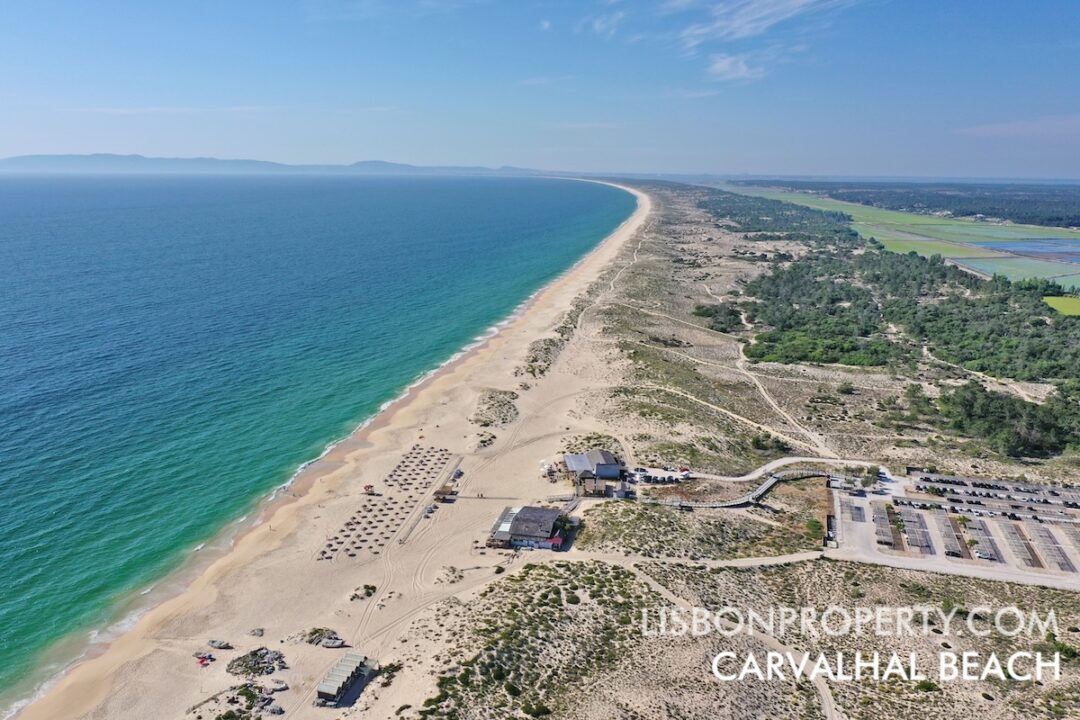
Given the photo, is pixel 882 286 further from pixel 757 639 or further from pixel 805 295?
pixel 757 639

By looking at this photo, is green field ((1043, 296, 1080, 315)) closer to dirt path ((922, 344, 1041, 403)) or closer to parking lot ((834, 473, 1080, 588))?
dirt path ((922, 344, 1041, 403))

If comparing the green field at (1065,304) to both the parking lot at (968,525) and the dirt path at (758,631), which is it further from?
the dirt path at (758,631)

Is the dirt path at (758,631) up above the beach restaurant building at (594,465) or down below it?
below

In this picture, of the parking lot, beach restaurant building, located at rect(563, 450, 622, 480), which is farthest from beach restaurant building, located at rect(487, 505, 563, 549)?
the parking lot

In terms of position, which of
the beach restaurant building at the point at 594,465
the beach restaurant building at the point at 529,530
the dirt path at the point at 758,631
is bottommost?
the dirt path at the point at 758,631

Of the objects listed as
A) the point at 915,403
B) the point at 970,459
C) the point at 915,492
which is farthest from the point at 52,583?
the point at 915,403

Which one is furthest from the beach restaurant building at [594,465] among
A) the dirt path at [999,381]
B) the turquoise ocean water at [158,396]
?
the dirt path at [999,381]

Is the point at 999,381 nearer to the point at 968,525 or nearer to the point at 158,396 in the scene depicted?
the point at 968,525
